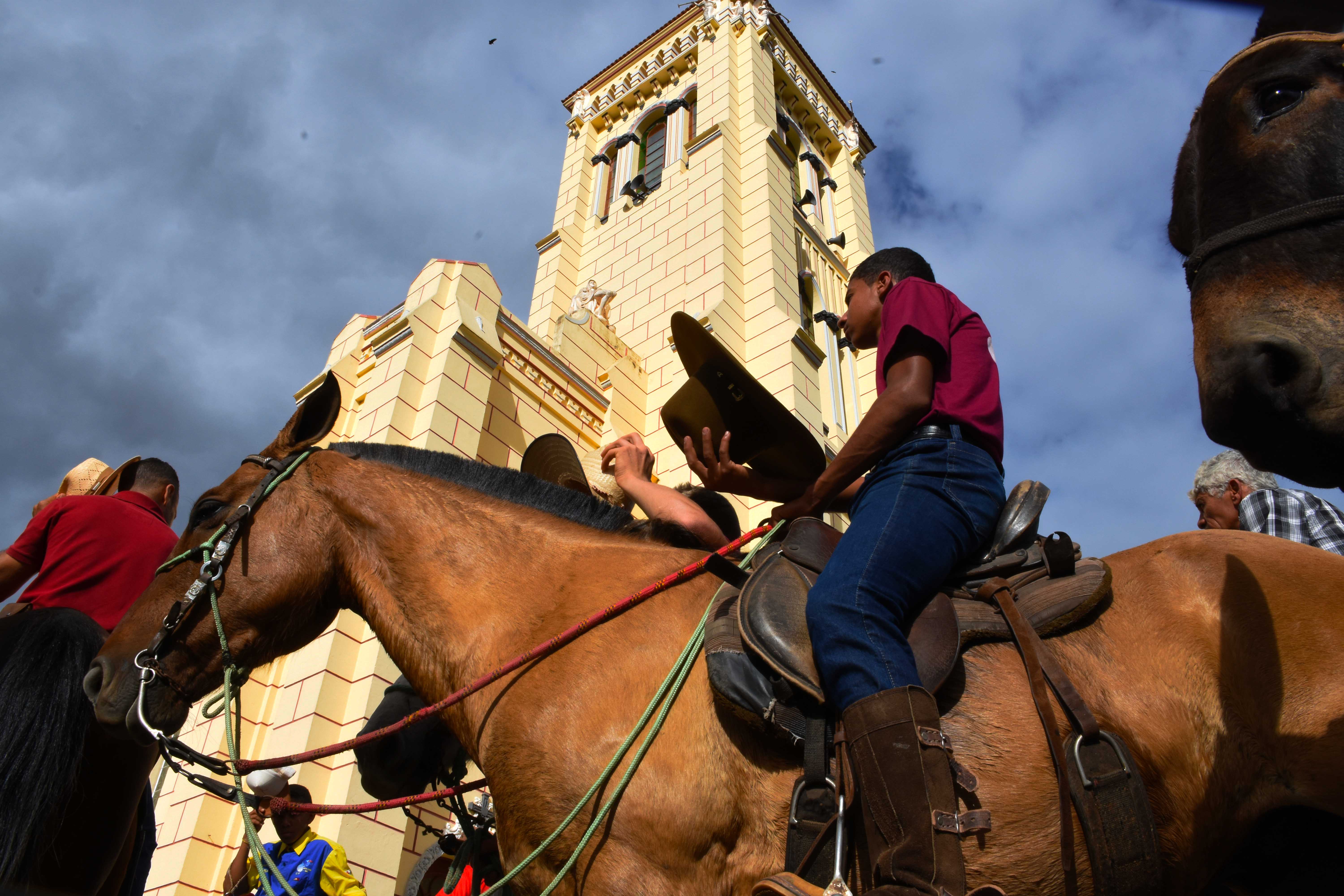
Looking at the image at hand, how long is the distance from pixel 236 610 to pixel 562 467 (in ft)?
8.24

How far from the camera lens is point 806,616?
7.58 feet

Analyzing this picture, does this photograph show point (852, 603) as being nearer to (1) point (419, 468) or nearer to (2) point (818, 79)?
(1) point (419, 468)

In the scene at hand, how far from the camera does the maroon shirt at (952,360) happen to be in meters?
2.63

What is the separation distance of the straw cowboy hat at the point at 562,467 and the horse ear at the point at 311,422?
1.50 meters

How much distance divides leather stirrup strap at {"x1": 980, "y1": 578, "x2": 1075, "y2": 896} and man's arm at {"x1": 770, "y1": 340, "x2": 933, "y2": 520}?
528 millimetres

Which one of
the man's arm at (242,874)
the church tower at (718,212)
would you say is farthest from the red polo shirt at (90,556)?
the church tower at (718,212)

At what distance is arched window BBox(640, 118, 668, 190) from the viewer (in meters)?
16.2

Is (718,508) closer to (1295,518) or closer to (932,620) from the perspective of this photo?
(932,620)

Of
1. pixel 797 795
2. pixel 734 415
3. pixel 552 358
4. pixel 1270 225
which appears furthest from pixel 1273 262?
pixel 552 358

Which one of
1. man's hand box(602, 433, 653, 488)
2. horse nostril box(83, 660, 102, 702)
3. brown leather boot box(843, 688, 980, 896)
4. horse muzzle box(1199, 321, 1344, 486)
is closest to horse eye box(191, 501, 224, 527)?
horse nostril box(83, 660, 102, 702)

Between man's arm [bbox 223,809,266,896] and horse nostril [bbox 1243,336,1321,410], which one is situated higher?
horse nostril [bbox 1243,336,1321,410]

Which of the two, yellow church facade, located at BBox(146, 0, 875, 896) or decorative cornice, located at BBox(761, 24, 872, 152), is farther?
decorative cornice, located at BBox(761, 24, 872, 152)

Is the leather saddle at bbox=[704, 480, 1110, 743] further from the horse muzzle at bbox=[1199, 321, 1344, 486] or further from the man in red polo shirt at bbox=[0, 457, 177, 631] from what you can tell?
the man in red polo shirt at bbox=[0, 457, 177, 631]

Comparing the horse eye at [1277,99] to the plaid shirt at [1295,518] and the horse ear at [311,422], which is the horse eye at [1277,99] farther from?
the horse ear at [311,422]
